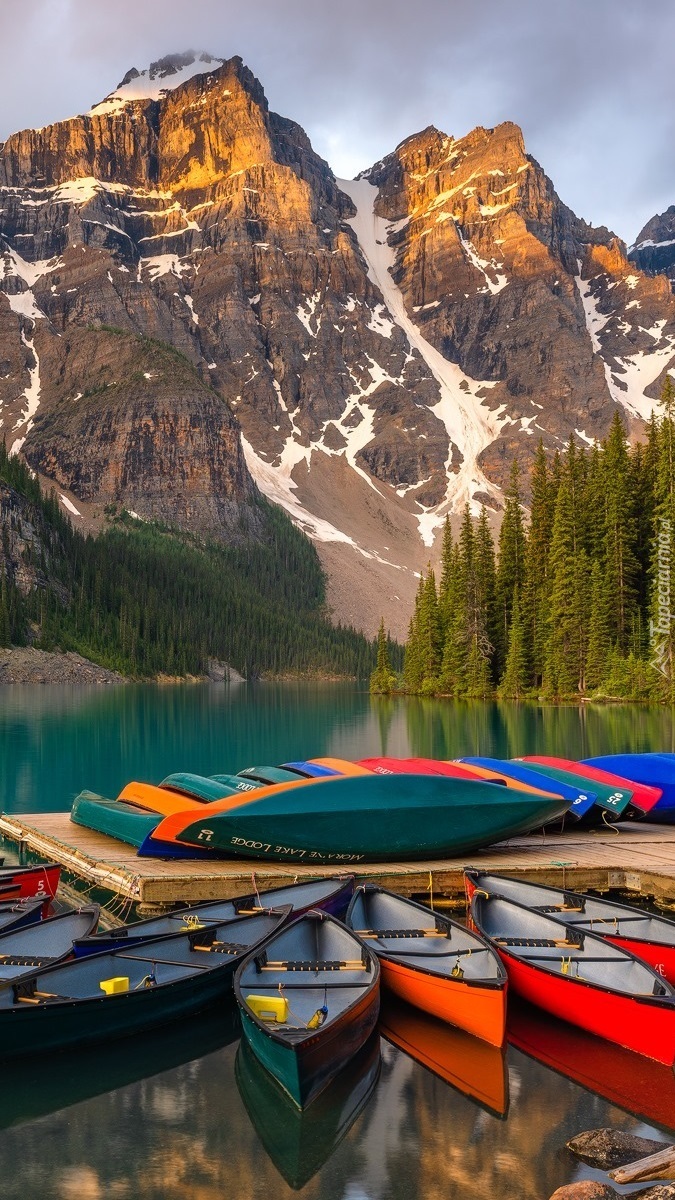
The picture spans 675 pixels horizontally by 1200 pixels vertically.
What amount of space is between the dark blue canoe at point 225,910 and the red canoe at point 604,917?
2.54 meters

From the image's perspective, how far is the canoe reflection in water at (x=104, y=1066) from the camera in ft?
36.0

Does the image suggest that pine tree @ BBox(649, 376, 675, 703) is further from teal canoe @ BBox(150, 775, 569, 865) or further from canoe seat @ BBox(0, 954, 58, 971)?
canoe seat @ BBox(0, 954, 58, 971)

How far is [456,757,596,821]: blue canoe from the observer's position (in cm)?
2338

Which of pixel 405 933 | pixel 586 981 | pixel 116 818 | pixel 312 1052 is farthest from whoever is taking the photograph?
pixel 116 818

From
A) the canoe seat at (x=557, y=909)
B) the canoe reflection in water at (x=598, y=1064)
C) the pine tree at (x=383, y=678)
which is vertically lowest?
the canoe reflection in water at (x=598, y=1064)

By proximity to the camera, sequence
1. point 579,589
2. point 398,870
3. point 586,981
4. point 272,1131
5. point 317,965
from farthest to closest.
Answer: point 579,589 < point 398,870 < point 317,965 < point 586,981 < point 272,1131

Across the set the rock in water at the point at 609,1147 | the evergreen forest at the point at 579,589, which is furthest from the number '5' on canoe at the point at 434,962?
the evergreen forest at the point at 579,589

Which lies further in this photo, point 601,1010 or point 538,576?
point 538,576

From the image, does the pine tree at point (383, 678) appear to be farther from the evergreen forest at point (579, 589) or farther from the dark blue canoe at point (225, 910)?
the dark blue canoe at point (225, 910)

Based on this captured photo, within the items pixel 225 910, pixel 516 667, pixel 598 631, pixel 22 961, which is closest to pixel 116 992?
pixel 22 961

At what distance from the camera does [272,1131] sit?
10273 mm

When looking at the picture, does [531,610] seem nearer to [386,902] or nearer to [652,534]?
[652,534]

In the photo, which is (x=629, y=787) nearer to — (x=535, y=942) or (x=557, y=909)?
(x=557, y=909)

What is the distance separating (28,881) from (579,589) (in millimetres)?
70823
